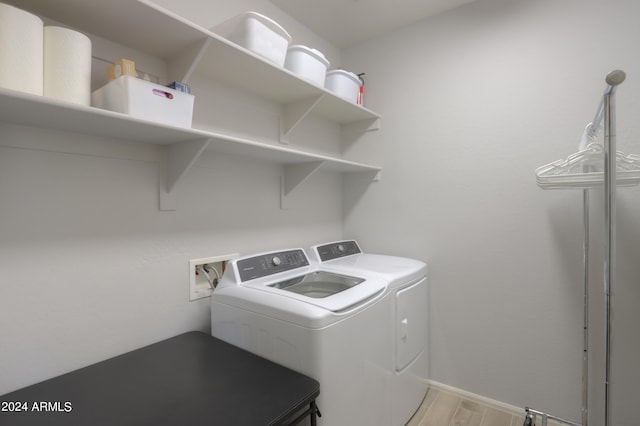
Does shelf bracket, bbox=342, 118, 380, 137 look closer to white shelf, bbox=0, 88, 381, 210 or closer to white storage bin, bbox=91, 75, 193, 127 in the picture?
white shelf, bbox=0, 88, 381, 210

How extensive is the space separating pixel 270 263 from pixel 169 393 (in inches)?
30.2

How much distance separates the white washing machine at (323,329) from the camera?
107 cm

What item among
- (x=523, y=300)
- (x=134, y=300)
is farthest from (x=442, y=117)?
(x=134, y=300)

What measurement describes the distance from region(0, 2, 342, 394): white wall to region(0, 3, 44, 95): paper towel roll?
28 cm

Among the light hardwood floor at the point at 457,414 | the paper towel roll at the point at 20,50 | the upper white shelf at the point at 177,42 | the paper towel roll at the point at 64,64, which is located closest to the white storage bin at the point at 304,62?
the upper white shelf at the point at 177,42

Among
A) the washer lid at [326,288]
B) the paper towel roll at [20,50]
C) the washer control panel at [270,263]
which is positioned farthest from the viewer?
the washer control panel at [270,263]

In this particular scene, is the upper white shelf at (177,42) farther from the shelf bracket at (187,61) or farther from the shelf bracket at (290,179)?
the shelf bracket at (290,179)

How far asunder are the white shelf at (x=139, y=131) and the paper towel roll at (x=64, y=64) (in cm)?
6

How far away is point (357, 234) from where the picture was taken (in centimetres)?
244

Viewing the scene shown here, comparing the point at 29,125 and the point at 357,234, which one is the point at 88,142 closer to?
the point at 29,125

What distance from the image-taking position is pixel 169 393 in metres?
0.94

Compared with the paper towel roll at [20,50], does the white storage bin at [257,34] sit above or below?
above

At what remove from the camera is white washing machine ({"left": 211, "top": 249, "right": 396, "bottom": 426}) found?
1.07 meters

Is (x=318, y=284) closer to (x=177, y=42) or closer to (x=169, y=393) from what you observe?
(x=169, y=393)
